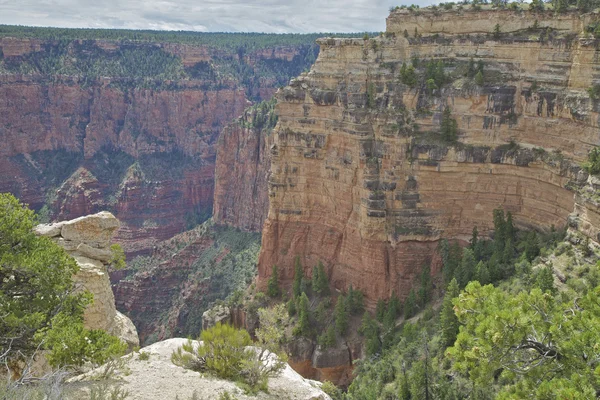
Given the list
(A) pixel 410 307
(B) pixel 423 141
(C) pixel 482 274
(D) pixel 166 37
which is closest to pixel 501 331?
(C) pixel 482 274

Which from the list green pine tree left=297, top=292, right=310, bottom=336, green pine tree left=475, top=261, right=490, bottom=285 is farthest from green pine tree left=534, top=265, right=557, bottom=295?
green pine tree left=297, top=292, right=310, bottom=336

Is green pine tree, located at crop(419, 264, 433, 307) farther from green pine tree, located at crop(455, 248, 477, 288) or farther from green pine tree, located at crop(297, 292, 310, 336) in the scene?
green pine tree, located at crop(297, 292, 310, 336)

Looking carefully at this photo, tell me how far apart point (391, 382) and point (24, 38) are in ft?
408

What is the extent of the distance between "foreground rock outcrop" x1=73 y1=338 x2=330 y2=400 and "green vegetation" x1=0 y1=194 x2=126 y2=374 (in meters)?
0.98

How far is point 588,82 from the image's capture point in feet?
A: 135

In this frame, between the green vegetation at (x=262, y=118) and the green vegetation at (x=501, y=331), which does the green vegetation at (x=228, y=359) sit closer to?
the green vegetation at (x=501, y=331)

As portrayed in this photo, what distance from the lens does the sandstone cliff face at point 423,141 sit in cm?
4372

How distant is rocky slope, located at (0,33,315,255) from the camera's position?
426ft

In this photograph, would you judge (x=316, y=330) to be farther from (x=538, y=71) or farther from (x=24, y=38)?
(x=24, y=38)

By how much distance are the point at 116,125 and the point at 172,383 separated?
12788 cm

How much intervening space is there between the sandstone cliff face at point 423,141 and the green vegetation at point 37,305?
3043cm

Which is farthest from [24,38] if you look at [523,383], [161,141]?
[523,383]

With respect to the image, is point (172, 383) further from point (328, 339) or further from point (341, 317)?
point (341, 317)

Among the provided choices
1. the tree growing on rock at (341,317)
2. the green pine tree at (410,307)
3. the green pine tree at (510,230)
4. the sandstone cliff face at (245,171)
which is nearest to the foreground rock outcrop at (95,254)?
the tree growing on rock at (341,317)
